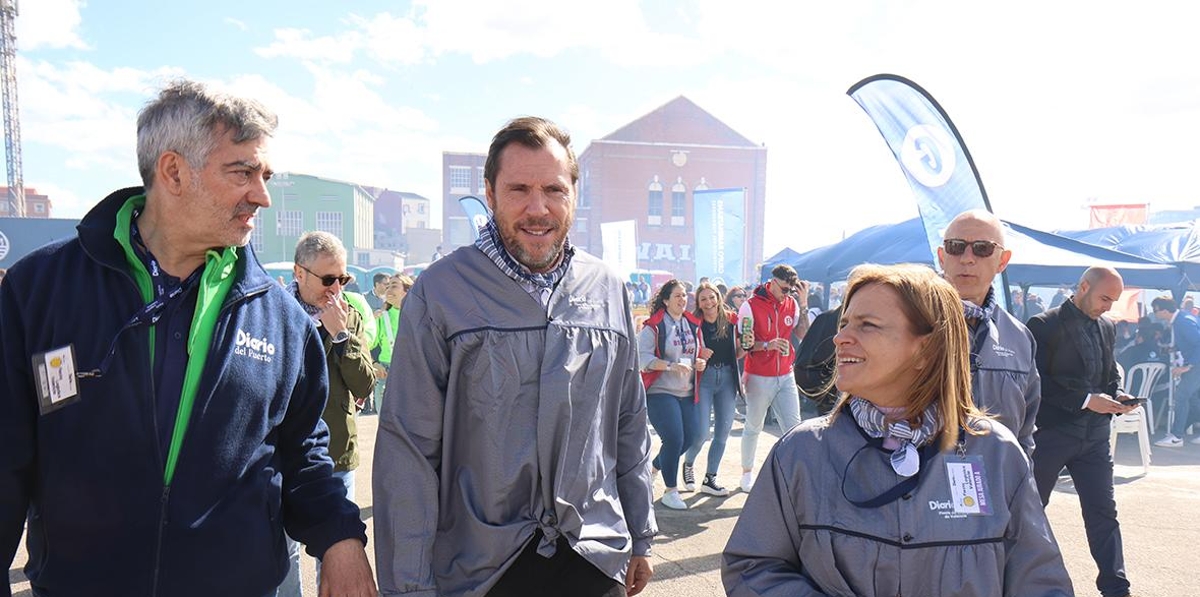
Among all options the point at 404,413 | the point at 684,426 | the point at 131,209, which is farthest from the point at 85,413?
the point at 684,426

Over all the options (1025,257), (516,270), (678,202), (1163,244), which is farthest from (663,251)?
(516,270)

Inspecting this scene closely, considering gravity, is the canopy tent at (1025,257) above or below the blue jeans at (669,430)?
above

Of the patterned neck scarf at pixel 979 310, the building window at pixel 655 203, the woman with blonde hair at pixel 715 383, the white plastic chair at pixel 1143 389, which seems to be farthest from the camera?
the building window at pixel 655 203

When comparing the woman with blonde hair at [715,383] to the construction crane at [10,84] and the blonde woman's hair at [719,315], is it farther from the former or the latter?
the construction crane at [10,84]

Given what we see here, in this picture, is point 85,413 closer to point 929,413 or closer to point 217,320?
point 217,320

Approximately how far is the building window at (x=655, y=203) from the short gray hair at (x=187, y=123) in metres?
55.6

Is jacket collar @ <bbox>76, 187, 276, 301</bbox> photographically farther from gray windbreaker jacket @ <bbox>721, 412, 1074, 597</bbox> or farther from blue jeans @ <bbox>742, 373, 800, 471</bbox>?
blue jeans @ <bbox>742, 373, 800, 471</bbox>

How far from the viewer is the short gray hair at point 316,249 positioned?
344 cm

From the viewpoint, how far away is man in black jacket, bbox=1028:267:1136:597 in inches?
171

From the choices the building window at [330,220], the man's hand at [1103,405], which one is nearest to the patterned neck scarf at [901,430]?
the man's hand at [1103,405]

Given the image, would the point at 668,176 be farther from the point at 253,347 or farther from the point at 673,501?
the point at 253,347

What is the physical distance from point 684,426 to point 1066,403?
327cm

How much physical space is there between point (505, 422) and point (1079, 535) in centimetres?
568

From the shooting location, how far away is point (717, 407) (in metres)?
7.36
